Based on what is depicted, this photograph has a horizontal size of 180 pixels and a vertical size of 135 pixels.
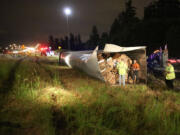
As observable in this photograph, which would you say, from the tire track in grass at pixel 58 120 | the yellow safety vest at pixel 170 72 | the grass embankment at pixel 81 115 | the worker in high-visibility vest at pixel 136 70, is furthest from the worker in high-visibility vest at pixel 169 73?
the tire track in grass at pixel 58 120

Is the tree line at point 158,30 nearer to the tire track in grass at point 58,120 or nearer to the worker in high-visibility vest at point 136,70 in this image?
the worker in high-visibility vest at point 136,70

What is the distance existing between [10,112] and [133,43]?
113 feet

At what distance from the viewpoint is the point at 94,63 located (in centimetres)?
895

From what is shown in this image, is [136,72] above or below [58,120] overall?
above

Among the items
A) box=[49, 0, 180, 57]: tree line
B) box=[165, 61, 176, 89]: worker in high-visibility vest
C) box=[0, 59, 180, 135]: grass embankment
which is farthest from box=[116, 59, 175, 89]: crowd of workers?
box=[49, 0, 180, 57]: tree line

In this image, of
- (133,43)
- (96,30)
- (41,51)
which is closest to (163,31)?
(133,43)

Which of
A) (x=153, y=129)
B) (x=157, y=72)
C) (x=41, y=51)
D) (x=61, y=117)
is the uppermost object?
(x=41, y=51)

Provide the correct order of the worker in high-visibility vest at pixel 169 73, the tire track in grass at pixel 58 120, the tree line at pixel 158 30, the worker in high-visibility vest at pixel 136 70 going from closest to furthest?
1. the tire track in grass at pixel 58 120
2. the worker in high-visibility vest at pixel 169 73
3. the worker in high-visibility vest at pixel 136 70
4. the tree line at pixel 158 30

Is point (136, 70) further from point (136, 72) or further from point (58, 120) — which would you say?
point (58, 120)

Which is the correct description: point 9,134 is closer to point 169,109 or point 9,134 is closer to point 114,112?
point 114,112

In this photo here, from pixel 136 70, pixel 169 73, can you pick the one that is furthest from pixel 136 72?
pixel 169 73

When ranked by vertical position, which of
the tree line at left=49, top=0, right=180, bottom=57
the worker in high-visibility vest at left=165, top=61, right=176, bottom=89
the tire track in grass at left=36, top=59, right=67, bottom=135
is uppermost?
the tree line at left=49, top=0, right=180, bottom=57

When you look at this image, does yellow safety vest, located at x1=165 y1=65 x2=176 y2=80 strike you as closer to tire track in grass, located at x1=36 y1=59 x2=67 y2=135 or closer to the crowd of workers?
the crowd of workers

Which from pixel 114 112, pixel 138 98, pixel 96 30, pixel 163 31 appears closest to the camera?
pixel 114 112
